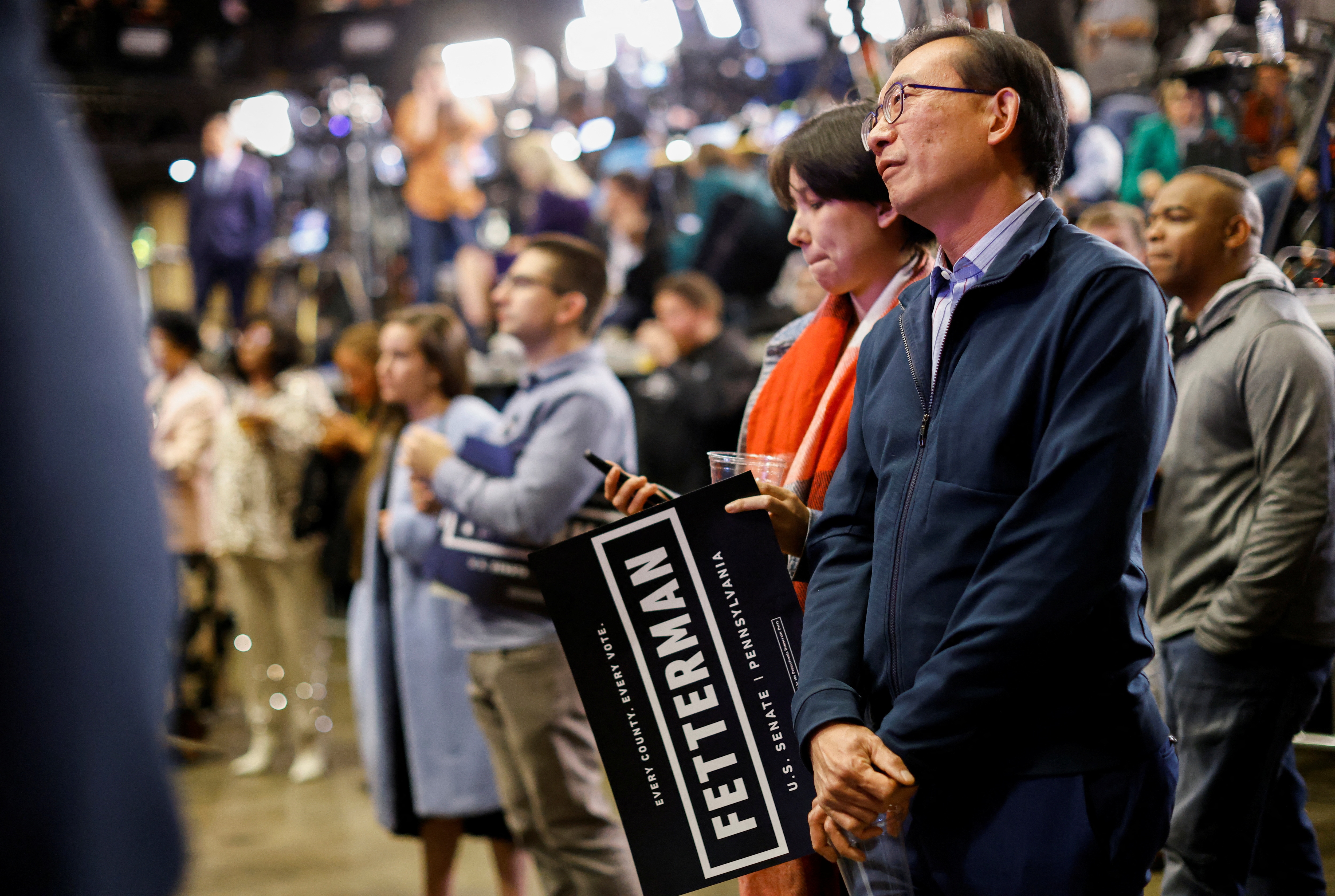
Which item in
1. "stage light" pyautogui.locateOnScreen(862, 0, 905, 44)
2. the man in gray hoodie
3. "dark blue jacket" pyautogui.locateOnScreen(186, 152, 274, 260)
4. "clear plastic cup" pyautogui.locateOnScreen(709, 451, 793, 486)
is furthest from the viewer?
"dark blue jacket" pyautogui.locateOnScreen(186, 152, 274, 260)

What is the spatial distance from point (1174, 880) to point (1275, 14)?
2561 millimetres

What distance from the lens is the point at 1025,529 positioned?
1243 millimetres

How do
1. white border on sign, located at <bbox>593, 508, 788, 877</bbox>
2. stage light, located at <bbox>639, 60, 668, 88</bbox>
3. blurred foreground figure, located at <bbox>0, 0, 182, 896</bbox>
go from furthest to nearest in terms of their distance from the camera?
1. stage light, located at <bbox>639, 60, 668, 88</bbox>
2. white border on sign, located at <bbox>593, 508, 788, 877</bbox>
3. blurred foreground figure, located at <bbox>0, 0, 182, 896</bbox>

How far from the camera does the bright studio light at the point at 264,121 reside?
1153 centimetres

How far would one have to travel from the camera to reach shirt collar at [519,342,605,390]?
2977 mm

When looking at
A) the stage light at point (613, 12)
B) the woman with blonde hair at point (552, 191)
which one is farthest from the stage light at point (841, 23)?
the stage light at point (613, 12)

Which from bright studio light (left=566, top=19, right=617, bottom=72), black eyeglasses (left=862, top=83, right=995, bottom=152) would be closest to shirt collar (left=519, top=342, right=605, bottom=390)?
black eyeglasses (left=862, top=83, right=995, bottom=152)

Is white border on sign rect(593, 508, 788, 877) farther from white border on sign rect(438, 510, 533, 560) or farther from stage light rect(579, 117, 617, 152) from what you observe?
stage light rect(579, 117, 617, 152)

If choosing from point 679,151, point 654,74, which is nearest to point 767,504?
point 679,151

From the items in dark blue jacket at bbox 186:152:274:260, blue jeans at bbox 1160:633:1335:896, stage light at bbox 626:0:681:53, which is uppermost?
stage light at bbox 626:0:681:53

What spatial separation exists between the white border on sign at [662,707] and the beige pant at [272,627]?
3877 millimetres

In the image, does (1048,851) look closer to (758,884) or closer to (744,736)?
(744,736)

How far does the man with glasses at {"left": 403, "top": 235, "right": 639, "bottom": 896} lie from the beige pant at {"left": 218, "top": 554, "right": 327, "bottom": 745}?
2470 millimetres

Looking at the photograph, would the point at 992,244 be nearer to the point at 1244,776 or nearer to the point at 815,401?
the point at 815,401
